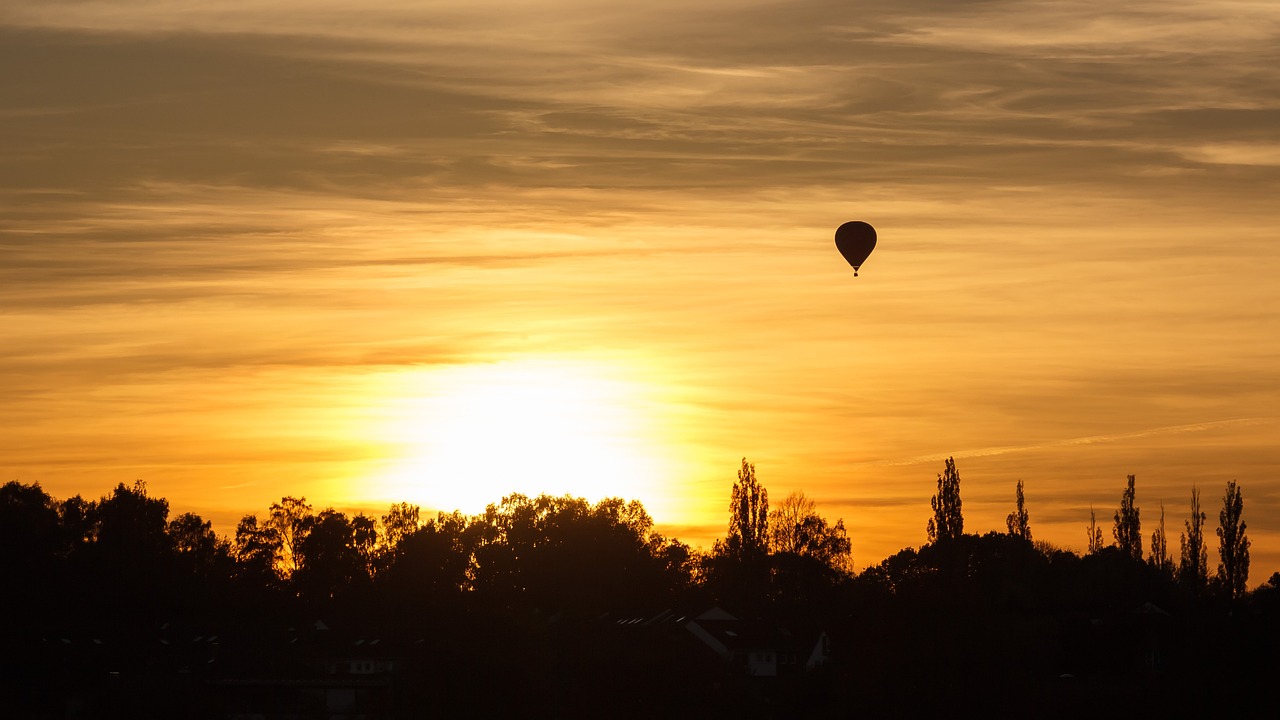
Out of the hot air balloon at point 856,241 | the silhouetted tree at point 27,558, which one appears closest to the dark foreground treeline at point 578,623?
the silhouetted tree at point 27,558

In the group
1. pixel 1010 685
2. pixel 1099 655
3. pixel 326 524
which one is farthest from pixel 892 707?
pixel 326 524

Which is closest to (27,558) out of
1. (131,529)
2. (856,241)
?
(131,529)

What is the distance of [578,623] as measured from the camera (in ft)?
360

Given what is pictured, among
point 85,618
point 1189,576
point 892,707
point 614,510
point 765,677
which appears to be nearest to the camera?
point 892,707

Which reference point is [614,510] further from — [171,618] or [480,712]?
[480,712]

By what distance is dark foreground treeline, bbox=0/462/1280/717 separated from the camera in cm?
8100

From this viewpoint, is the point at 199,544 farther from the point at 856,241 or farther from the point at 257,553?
the point at 856,241

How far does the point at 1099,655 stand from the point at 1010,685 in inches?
974

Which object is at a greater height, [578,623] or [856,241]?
[856,241]

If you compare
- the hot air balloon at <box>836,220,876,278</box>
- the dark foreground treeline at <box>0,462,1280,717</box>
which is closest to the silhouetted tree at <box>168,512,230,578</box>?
the dark foreground treeline at <box>0,462,1280,717</box>

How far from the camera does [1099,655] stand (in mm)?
100375

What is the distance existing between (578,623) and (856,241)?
40.7 metres

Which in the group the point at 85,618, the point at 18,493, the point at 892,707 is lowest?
the point at 892,707

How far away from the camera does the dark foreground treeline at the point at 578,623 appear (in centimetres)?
8100
